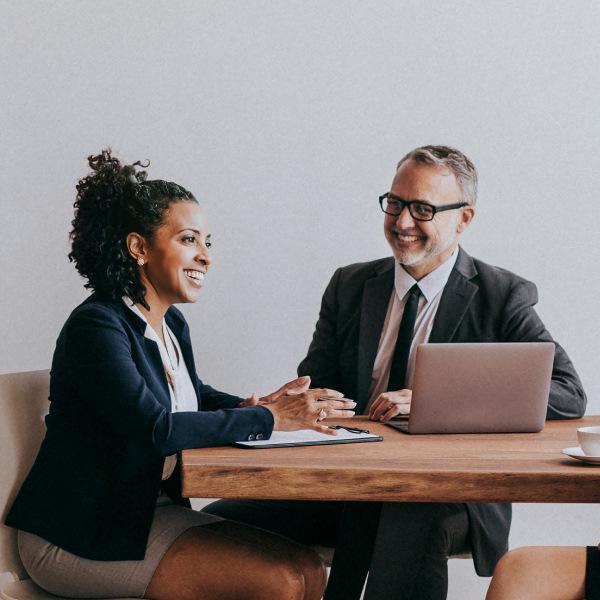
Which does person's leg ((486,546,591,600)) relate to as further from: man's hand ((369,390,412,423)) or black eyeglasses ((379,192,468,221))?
black eyeglasses ((379,192,468,221))

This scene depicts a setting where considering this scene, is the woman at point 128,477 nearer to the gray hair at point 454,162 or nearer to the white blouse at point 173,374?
the white blouse at point 173,374

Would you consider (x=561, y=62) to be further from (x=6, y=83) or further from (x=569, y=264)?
(x=6, y=83)

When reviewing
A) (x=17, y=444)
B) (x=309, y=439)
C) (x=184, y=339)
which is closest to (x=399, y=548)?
(x=309, y=439)

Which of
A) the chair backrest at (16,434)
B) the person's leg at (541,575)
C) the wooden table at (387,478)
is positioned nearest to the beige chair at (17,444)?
the chair backrest at (16,434)

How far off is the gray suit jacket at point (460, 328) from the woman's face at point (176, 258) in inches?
25.4

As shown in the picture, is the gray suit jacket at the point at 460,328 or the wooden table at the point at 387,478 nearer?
the wooden table at the point at 387,478

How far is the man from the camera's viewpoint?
2080 mm

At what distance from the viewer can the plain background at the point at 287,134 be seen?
9.55 ft

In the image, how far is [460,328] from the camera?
2.24 meters

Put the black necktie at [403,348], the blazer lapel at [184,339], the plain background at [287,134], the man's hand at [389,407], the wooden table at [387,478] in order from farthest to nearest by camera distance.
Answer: the plain background at [287,134] < the black necktie at [403,348] < the blazer lapel at [184,339] < the man's hand at [389,407] < the wooden table at [387,478]

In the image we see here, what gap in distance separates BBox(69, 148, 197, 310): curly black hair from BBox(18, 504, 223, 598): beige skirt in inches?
21.9

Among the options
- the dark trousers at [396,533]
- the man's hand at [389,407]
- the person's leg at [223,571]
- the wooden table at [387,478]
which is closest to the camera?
the wooden table at [387,478]

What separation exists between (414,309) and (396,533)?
777mm

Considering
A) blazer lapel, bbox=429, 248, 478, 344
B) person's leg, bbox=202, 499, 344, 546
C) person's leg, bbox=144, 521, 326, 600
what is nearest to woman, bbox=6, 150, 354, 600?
person's leg, bbox=144, 521, 326, 600
